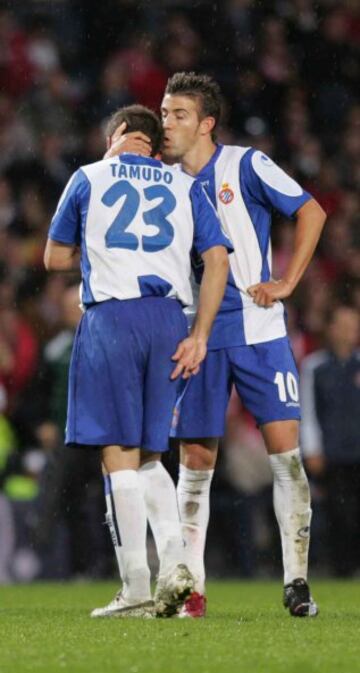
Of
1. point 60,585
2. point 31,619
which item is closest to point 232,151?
point 31,619

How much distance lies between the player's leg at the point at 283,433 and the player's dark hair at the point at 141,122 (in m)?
0.93

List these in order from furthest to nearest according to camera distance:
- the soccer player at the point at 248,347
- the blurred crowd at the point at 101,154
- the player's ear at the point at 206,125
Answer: the blurred crowd at the point at 101,154, the player's ear at the point at 206,125, the soccer player at the point at 248,347

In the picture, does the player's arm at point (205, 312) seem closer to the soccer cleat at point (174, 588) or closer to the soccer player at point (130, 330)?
the soccer player at point (130, 330)

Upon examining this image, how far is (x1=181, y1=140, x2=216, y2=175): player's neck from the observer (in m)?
7.12

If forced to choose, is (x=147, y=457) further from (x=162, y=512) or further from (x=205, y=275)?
(x=205, y=275)

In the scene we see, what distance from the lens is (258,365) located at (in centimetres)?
692

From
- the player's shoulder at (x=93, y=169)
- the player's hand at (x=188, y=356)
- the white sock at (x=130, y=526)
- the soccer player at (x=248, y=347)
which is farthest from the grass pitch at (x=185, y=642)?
the player's shoulder at (x=93, y=169)

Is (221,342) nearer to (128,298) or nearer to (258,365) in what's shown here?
(258,365)

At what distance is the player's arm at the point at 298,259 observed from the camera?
6898 mm

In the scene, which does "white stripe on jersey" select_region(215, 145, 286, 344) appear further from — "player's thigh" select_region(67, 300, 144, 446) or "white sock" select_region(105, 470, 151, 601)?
"white sock" select_region(105, 470, 151, 601)

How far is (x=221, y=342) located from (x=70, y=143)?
824 cm

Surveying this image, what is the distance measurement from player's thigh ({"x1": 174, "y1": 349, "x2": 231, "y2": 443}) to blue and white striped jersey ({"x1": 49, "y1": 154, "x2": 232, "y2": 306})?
0.45 m

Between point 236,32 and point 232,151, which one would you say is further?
point 236,32

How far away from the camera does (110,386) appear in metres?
6.41
